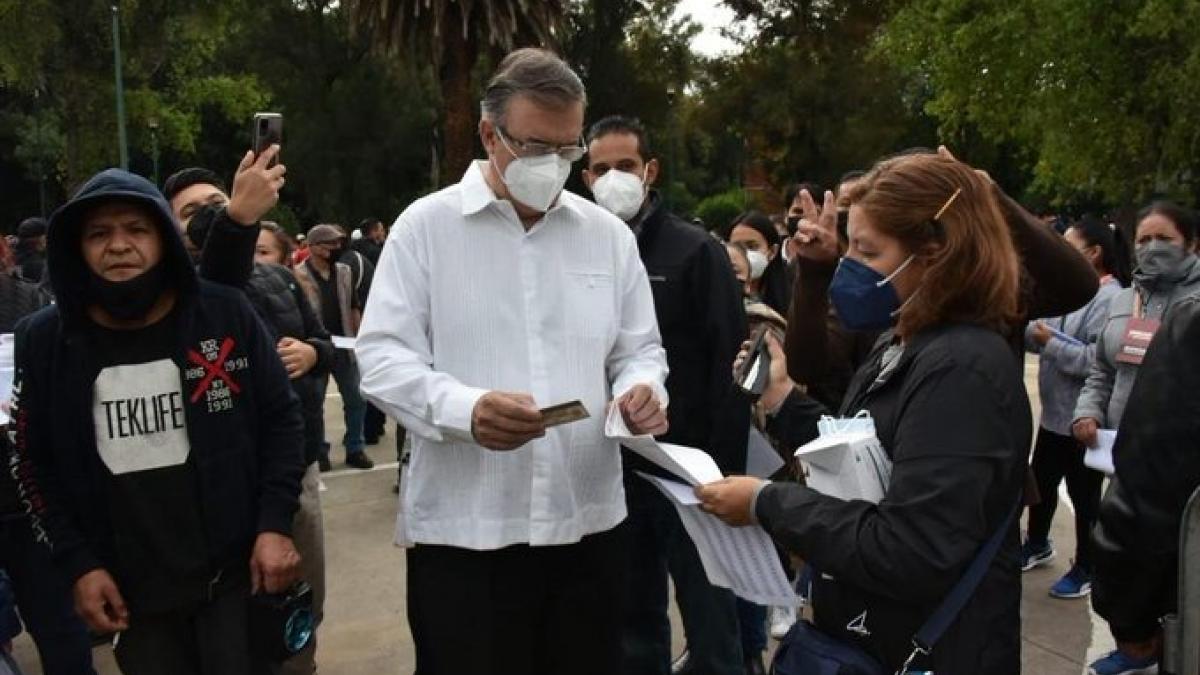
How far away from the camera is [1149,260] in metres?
4.44

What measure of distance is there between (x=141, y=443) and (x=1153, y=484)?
7.25ft

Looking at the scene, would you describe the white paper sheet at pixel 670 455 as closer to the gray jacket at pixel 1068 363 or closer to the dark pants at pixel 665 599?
the dark pants at pixel 665 599

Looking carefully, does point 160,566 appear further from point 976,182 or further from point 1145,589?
point 1145,589

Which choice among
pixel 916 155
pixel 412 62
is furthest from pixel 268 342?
pixel 412 62

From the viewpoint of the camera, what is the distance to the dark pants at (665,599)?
3598 millimetres

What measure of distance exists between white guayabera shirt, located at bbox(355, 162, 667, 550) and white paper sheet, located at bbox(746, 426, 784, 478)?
1.85ft

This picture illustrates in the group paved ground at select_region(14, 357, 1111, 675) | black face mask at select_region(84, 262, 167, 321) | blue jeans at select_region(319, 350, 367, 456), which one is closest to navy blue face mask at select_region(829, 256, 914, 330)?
black face mask at select_region(84, 262, 167, 321)

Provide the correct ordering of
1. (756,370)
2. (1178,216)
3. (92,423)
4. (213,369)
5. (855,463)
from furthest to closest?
(1178,216) < (756,370) < (213,369) < (92,423) < (855,463)

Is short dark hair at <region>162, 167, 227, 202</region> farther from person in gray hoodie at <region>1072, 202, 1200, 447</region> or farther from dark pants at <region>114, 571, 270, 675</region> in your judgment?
person in gray hoodie at <region>1072, 202, 1200, 447</region>

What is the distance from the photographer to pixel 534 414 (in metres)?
2.17

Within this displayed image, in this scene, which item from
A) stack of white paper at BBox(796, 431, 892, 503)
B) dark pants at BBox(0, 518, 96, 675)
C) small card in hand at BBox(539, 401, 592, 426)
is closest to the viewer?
stack of white paper at BBox(796, 431, 892, 503)

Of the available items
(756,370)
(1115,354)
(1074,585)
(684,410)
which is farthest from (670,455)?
(1074,585)

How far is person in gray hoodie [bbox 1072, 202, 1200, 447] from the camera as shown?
14.3ft

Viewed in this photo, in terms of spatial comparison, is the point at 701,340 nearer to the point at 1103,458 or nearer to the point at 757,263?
the point at 1103,458
